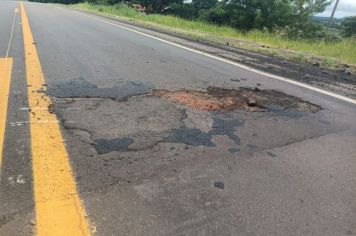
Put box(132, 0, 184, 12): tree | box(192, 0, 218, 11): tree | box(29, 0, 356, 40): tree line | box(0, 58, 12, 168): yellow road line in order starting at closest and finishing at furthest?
box(0, 58, 12, 168): yellow road line → box(29, 0, 356, 40): tree line → box(192, 0, 218, 11): tree → box(132, 0, 184, 12): tree

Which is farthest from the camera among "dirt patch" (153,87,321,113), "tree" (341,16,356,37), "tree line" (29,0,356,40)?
"tree" (341,16,356,37)

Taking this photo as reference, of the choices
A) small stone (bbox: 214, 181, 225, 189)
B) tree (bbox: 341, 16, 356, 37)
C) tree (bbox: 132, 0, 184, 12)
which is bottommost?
tree (bbox: 132, 0, 184, 12)

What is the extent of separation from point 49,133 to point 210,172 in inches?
53.4

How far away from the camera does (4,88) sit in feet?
13.7

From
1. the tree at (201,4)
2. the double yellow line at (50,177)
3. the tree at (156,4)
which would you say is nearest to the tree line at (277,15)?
the tree at (201,4)

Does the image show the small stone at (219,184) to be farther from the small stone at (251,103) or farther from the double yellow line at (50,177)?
the small stone at (251,103)

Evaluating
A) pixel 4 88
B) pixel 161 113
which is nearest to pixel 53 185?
pixel 161 113

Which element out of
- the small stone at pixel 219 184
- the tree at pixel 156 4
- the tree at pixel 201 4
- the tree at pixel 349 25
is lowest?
the tree at pixel 156 4

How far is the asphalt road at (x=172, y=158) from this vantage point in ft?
6.76

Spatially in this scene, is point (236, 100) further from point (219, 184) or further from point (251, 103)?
point (219, 184)

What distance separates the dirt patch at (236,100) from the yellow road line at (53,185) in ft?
5.17

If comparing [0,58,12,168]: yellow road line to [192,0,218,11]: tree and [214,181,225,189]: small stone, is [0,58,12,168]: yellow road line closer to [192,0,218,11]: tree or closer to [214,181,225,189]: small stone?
[214,181,225,189]: small stone

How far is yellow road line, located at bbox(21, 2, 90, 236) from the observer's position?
1.91 metres

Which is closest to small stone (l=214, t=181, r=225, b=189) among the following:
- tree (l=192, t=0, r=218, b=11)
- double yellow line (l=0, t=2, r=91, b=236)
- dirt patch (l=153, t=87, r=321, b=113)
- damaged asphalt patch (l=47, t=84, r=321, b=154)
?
damaged asphalt patch (l=47, t=84, r=321, b=154)
